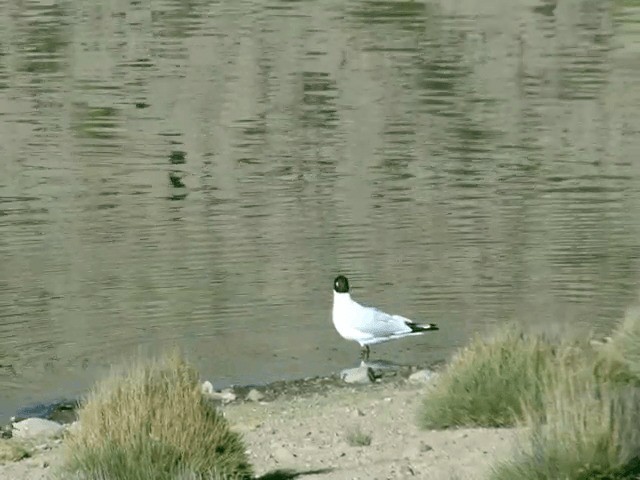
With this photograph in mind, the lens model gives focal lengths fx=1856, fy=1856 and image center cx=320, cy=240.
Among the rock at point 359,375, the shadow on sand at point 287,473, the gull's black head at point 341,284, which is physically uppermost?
the gull's black head at point 341,284

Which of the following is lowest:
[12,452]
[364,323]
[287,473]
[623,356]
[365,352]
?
[365,352]

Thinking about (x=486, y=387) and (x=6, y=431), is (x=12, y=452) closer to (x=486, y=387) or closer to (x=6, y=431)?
(x=6, y=431)

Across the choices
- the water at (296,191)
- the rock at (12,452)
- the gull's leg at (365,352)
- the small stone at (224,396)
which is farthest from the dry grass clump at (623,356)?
the rock at (12,452)

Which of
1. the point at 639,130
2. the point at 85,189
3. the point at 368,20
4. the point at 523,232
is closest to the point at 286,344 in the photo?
the point at 523,232

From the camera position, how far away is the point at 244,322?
19406 mm

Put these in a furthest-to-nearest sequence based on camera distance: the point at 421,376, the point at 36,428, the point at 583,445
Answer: the point at 421,376 → the point at 36,428 → the point at 583,445

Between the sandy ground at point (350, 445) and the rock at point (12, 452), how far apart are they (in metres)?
0.13

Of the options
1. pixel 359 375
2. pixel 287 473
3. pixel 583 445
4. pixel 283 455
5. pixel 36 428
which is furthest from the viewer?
pixel 359 375

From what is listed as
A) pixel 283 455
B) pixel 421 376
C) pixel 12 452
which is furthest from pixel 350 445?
pixel 421 376

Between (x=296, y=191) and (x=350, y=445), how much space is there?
16864mm

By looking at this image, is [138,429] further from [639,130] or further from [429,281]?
[639,130]

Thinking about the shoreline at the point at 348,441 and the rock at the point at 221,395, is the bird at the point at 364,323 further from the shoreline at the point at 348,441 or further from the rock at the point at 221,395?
the rock at the point at 221,395

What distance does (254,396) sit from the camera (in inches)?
632

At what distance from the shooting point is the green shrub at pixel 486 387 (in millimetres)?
12320
